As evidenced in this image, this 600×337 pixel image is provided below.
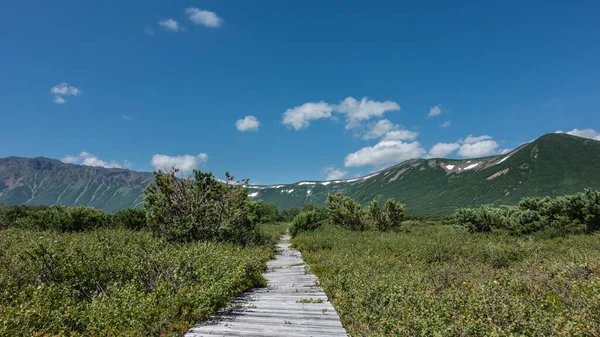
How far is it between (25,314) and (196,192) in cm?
1222

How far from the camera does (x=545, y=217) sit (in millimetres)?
20688

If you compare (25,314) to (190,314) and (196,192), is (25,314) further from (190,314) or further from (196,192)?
(196,192)

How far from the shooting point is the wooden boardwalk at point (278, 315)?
6223 millimetres

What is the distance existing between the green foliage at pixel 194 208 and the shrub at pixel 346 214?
1721 cm

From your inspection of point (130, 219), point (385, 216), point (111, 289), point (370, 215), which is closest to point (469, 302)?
point (111, 289)

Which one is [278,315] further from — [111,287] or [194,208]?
[194,208]

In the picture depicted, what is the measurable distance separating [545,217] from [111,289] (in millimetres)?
25495

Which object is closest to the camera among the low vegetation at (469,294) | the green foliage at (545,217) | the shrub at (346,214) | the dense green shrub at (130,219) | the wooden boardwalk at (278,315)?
the low vegetation at (469,294)

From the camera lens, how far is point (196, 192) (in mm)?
17172

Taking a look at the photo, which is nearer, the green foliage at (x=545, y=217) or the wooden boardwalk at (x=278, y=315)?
the wooden boardwalk at (x=278, y=315)

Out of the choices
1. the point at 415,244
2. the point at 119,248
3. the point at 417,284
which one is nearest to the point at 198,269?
the point at 119,248

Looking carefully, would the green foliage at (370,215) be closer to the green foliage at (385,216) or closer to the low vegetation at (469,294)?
the green foliage at (385,216)

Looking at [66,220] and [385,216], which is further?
[385,216]

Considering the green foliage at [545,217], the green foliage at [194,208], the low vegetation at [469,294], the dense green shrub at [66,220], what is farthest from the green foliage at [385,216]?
the dense green shrub at [66,220]
